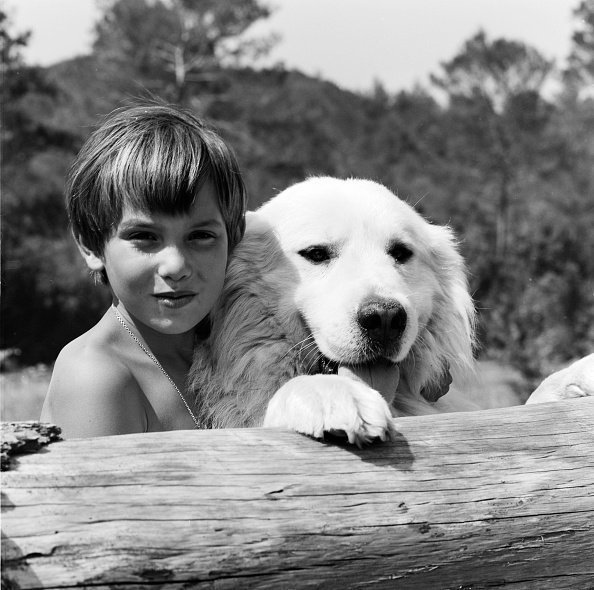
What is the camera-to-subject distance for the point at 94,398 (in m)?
2.59

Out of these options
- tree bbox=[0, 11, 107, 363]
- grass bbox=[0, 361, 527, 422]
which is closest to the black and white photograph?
grass bbox=[0, 361, 527, 422]

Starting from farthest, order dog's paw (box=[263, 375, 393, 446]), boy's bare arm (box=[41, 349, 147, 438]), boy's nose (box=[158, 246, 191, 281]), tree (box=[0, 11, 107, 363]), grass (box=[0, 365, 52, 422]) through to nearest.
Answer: tree (box=[0, 11, 107, 363]) < grass (box=[0, 365, 52, 422]) < boy's nose (box=[158, 246, 191, 281]) < boy's bare arm (box=[41, 349, 147, 438]) < dog's paw (box=[263, 375, 393, 446])

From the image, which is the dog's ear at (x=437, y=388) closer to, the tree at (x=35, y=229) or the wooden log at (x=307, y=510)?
the wooden log at (x=307, y=510)

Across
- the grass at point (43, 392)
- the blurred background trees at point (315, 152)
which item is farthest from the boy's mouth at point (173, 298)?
the blurred background trees at point (315, 152)

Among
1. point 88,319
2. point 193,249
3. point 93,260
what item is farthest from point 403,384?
point 88,319

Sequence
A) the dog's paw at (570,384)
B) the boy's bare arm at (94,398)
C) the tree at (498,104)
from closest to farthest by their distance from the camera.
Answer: the boy's bare arm at (94,398), the dog's paw at (570,384), the tree at (498,104)

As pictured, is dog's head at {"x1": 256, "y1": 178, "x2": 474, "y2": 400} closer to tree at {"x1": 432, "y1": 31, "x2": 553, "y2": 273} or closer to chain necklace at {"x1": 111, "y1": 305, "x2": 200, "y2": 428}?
chain necklace at {"x1": 111, "y1": 305, "x2": 200, "y2": 428}

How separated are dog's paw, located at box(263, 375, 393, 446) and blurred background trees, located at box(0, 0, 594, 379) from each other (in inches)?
377

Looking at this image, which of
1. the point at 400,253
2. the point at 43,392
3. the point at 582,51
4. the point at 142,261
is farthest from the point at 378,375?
the point at 582,51

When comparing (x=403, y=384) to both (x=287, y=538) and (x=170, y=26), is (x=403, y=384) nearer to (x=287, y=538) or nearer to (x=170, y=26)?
(x=287, y=538)

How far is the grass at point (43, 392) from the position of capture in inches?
401

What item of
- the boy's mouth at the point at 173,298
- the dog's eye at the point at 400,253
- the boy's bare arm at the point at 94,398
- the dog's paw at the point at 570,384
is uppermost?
the dog's eye at the point at 400,253

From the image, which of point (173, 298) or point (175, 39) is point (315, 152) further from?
point (173, 298)

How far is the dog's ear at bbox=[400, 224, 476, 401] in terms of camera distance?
3.29 meters
